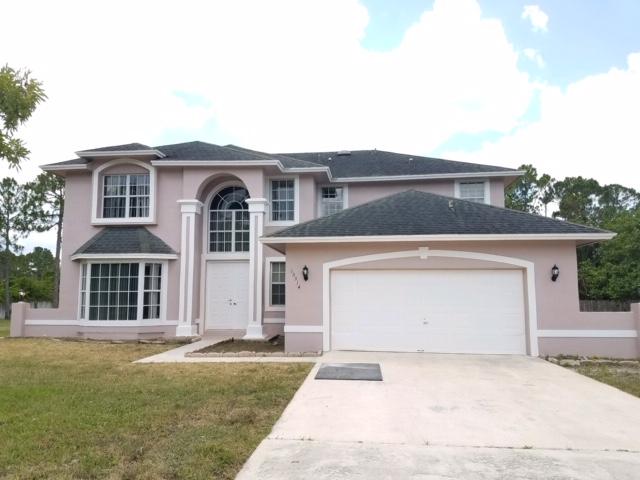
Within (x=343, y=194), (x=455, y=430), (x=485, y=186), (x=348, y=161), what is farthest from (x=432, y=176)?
(x=455, y=430)

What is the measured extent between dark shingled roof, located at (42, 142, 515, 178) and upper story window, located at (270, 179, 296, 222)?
729 mm

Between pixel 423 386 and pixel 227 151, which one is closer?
pixel 423 386

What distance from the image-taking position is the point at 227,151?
51.6 feet

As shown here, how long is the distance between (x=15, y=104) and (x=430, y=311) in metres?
9.00

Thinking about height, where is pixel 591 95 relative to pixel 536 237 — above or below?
above

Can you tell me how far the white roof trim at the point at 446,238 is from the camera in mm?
10273

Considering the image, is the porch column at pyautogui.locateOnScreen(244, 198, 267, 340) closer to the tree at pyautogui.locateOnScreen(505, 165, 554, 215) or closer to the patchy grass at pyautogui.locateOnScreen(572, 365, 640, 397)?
the patchy grass at pyautogui.locateOnScreen(572, 365, 640, 397)

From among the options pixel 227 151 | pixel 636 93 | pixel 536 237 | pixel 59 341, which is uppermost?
pixel 636 93

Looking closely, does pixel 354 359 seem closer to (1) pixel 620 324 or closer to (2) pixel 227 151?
(1) pixel 620 324

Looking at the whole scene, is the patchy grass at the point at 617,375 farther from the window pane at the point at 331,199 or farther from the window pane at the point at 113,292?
the window pane at the point at 113,292

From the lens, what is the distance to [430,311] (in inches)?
426

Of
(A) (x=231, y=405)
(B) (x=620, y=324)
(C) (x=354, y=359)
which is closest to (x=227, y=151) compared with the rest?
(C) (x=354, y=359)

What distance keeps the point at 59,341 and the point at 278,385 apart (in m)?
9.96

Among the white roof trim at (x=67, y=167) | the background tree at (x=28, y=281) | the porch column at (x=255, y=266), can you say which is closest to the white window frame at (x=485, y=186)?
the porch column at (x=255, y=266)
